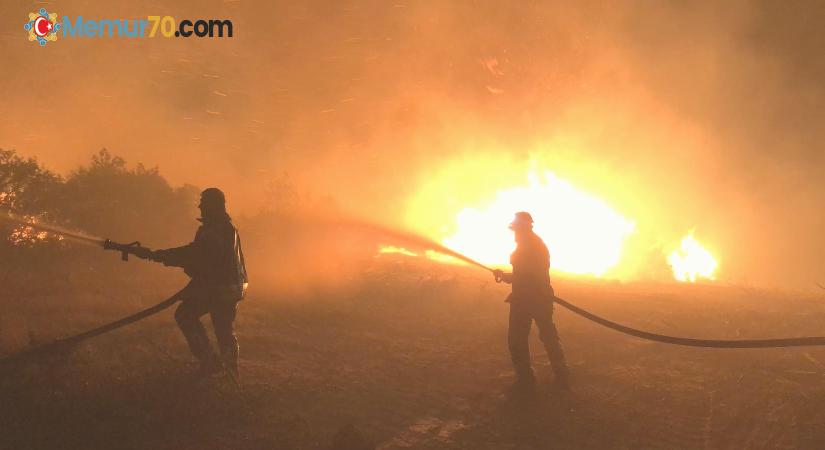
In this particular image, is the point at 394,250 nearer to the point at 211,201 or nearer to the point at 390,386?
the point at 390,386

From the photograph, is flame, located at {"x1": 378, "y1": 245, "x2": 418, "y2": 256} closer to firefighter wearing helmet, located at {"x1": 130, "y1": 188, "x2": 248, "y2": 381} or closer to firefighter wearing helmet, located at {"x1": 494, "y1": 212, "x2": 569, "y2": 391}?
firefighter wearing helmet, located at {"x1": 494, "y1": 212, "x2": 569, "y2": 391}

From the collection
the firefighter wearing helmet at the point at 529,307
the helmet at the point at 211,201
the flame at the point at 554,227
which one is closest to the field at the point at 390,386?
the firefighter wearing helmet at the point at 529,307

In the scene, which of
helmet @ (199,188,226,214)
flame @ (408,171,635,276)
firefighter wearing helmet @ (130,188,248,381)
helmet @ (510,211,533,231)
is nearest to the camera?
firefighter wearing helmet @ (130,188,248,381)

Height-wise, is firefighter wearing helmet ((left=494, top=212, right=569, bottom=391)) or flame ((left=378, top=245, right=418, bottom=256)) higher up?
flame ((left=378, top=245, right=418, bottom=256))

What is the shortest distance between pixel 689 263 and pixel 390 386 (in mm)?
39352

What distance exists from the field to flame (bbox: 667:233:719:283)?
26.7m

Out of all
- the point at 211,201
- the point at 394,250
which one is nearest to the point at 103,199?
the point at 211,201

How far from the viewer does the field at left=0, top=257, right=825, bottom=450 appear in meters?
5.32

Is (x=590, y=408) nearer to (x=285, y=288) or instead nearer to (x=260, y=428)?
(x=260, y=428)

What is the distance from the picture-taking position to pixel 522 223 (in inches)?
312

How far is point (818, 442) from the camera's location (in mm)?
5547

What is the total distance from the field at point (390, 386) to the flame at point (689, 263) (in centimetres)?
2666

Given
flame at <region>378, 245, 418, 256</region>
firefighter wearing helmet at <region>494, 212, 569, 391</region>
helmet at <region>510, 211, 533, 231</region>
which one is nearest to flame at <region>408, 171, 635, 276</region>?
flame at <region>378, 245, 418, 256</region>

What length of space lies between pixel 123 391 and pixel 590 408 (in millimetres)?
6267
